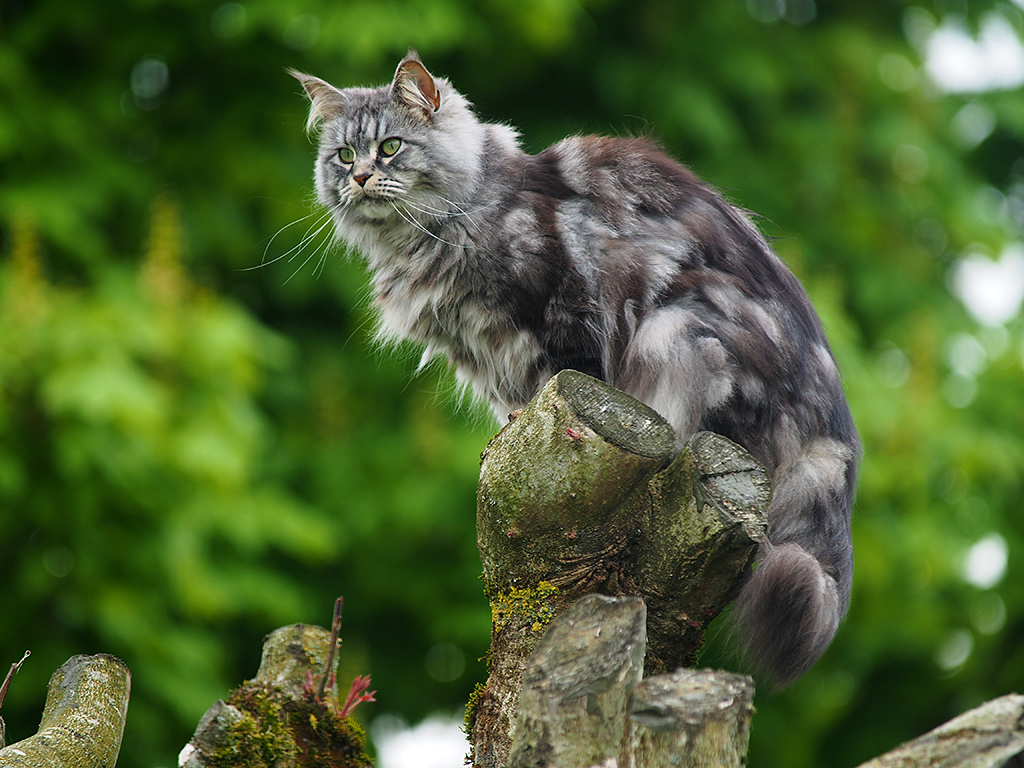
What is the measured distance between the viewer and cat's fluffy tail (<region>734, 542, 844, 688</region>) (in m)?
2.99

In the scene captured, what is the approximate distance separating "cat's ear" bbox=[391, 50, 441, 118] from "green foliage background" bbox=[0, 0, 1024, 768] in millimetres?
1971

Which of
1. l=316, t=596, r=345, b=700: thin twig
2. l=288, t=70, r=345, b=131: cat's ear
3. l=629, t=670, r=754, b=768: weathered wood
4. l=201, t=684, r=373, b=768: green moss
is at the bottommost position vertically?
l=629, t=670, r=754, b=768: weathered wood

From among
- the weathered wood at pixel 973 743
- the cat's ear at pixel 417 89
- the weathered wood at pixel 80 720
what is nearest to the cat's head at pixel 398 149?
the cat's ear at pixel 417 89

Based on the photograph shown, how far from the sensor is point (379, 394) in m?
8.29

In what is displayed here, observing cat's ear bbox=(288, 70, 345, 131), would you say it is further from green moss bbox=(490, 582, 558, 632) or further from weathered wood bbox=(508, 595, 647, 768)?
weathered wood bbox=(508, 595, 647, 768)

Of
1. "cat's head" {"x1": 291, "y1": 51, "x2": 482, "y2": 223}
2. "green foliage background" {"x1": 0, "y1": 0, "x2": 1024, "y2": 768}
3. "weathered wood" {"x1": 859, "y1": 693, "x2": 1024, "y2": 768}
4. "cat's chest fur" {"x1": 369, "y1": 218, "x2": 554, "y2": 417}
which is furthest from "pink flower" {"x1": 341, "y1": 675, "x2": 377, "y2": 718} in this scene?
"green foliage background" {"x1": 0, "y1": 0, "x2": 1024, "y2": 768}

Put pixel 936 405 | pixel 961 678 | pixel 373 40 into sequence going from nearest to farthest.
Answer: pixel 373 40 → pixel 936 405 → pixel 961 678

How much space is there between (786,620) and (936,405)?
488cm

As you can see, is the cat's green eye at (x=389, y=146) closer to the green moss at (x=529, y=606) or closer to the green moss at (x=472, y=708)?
the green moss at (x=529, y=606)

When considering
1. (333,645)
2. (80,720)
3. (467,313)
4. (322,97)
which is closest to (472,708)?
(333,645)

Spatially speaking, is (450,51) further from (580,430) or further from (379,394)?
(580,430)

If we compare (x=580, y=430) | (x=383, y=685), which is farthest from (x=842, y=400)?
(x=383, y=685)

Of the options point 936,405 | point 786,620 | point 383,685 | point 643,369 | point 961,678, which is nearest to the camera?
point 786,620

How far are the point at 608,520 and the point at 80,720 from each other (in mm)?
1372
